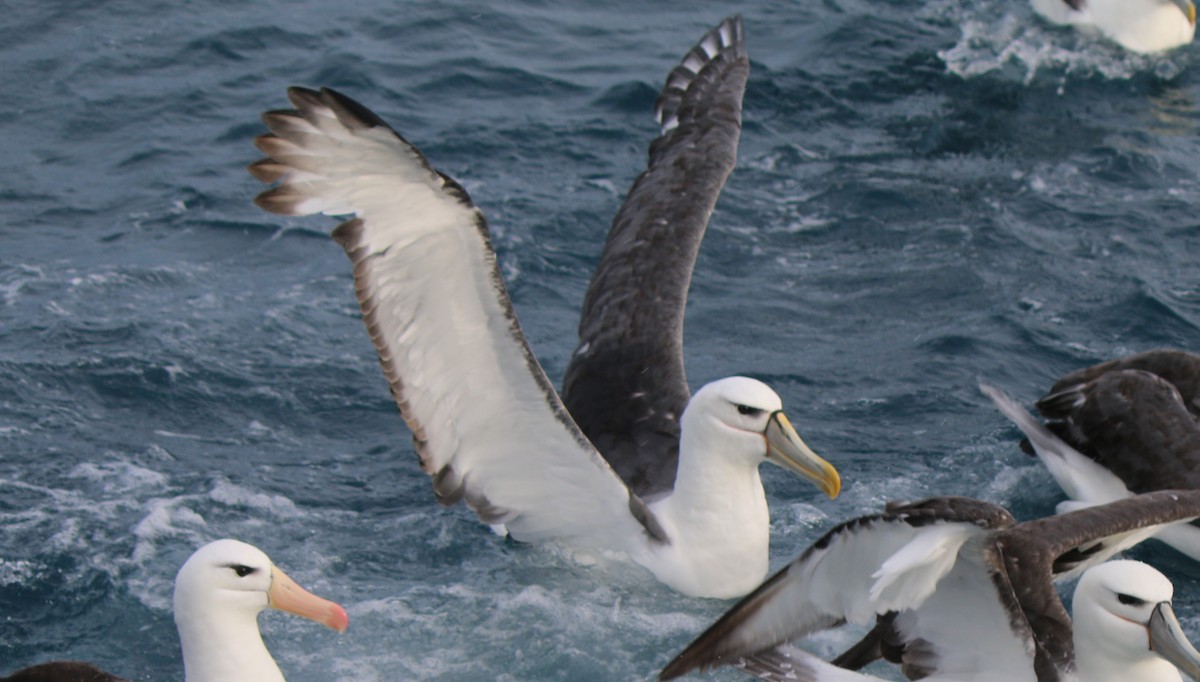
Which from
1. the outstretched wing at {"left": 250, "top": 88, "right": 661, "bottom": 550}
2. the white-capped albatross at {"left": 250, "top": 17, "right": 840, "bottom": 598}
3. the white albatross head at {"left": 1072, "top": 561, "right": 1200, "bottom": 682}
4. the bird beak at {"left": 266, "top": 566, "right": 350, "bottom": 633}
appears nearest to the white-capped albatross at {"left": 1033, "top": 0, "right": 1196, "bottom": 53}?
the white-capped albatross at {"left": 250, "top": 17, "right": 840, "bottom": 598}

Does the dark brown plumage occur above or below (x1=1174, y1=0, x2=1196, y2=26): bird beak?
below

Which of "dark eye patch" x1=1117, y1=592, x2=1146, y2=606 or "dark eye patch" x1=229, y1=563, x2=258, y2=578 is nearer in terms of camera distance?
"dark eye patch" x1=229, y1=563, x2=258, y2=578

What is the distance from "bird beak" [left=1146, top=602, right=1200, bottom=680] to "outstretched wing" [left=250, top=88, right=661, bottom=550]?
7.72ft

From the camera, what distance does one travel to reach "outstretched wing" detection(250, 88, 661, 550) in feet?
22.6

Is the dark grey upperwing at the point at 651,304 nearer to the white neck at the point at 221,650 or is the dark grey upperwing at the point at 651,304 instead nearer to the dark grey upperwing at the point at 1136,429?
the dark grey upperwing at the point at 1136,429

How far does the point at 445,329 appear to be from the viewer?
7.47 metres

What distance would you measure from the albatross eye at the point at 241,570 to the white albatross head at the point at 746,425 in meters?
2.39

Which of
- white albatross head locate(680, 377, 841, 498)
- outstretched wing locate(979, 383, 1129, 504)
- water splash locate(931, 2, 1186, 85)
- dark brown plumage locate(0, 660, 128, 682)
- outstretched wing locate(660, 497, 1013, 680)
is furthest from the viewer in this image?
water splash locate(931, 2, 1186, 85)

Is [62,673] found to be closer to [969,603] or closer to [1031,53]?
[969,603]

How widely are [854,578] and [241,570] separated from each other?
90.6 inches

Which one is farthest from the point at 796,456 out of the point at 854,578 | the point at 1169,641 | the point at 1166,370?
the point at 1166,370

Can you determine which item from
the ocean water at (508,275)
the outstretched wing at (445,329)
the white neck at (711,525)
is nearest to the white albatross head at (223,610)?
the ocean water at (508,275)

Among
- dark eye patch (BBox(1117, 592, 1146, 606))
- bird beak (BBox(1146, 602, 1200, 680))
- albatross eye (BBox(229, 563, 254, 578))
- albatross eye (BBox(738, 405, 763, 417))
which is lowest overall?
albatross eye (BBox(229, 563, 254, 578))

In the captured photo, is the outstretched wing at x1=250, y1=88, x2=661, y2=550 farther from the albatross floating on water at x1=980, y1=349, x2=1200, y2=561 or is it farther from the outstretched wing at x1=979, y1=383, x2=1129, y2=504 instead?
the albatross floating on water at x1=980, y1=349, x2=1200, y2=561
